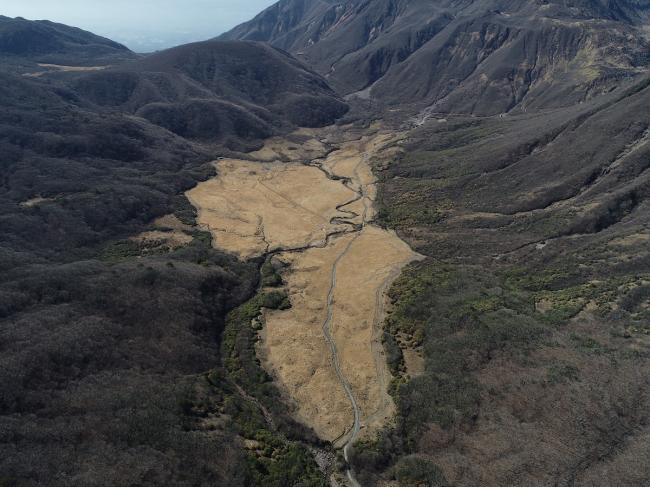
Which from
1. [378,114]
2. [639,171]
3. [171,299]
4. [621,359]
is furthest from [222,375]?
[378,114]

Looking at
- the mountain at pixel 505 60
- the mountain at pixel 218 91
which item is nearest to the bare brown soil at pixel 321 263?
the mountain at pixel 218 91

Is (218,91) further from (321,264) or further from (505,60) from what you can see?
(321,264)

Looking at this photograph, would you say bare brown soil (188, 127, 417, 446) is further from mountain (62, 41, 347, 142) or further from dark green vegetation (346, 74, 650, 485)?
mountain (62, 41, 347, 142)

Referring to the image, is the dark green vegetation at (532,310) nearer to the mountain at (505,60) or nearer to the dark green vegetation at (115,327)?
the dark green vegetation at (115,327)

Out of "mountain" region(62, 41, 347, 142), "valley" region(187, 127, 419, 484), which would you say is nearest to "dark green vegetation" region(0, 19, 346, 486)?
"valley" region(187, 127, 419, 484)

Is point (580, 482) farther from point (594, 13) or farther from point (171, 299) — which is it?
point (594, 13)

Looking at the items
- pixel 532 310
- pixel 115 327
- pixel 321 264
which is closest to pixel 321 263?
pixel 321 264
